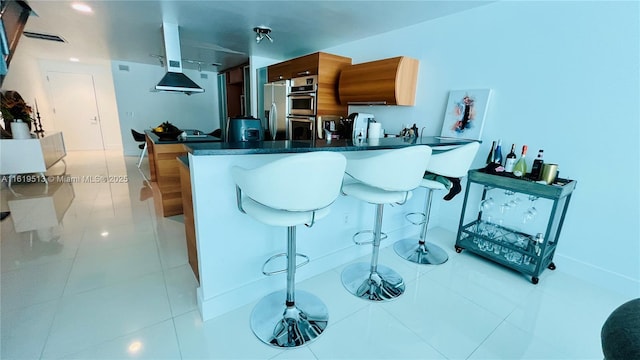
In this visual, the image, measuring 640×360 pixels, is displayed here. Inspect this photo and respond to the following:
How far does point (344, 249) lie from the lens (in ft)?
7.22

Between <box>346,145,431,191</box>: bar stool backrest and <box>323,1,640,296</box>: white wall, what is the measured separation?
1.47m

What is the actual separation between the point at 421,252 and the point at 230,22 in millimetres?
3388

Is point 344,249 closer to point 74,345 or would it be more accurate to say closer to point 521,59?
point 74,345

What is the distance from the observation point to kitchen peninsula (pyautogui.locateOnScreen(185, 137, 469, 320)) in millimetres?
1415

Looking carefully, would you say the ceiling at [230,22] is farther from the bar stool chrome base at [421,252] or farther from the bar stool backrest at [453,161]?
the bar stool chrome base at [421,252]

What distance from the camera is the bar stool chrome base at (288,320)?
1.47 metres

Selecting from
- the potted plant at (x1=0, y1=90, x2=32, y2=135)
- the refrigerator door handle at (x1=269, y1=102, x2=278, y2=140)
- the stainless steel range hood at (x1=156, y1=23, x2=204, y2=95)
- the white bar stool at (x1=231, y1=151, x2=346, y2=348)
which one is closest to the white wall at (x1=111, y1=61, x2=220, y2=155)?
the potted plant at (x1=0, y1=90, x2=32, y2=135)

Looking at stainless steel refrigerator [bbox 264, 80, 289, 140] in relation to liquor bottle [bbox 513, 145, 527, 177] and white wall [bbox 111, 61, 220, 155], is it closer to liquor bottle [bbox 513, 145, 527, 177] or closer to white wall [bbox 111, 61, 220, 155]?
liquor bottle [bbox 513, 145, 527, 177]

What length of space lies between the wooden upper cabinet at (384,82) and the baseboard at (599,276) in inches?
82.3

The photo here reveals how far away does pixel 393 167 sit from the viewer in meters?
1.48

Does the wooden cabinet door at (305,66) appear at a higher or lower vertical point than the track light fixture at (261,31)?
lower

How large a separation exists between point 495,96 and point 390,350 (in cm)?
237

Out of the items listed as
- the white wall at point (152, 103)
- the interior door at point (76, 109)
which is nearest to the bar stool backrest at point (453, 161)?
the white wall at point (152, 103)

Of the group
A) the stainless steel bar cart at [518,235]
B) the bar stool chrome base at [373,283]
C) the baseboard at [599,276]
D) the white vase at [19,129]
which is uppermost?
the white vase at [19,129]
